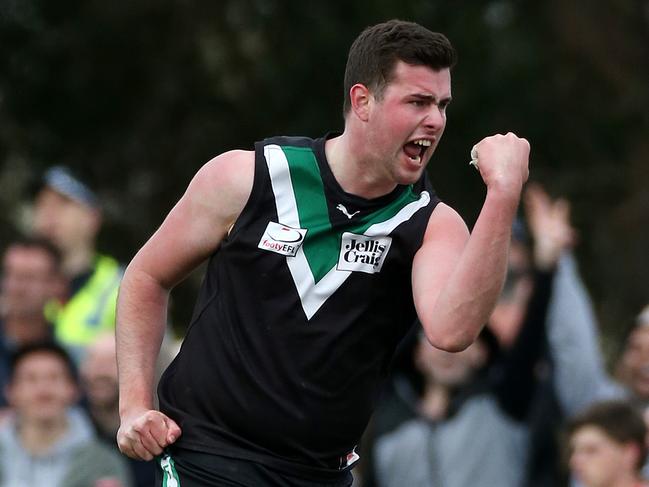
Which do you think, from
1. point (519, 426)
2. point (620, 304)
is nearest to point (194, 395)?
point (519, 426)

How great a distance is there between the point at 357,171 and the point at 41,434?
3445 millimetres

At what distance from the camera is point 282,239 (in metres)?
4.61

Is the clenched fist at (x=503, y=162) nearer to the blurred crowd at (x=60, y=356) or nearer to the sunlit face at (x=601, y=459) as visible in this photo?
the sunlit face at (x=601, y=459)

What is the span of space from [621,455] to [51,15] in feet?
39.0

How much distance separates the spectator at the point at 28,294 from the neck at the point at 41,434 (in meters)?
0.83

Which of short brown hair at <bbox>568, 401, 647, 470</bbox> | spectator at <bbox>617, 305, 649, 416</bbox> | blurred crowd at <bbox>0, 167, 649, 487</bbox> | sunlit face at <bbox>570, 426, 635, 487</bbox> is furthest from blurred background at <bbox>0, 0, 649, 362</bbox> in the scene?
sunlit face at <bbox>570, 426, 635, 487</bbox>

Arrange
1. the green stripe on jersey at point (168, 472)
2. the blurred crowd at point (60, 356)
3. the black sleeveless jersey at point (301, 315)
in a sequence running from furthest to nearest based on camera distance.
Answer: the blurred crowd at point (60, 356) → the green stripe on jersey at point (168, 472) → the black sleeveless jersey at point (301, 315)

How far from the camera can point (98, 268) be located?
903 cm

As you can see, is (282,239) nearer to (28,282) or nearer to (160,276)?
(160,276)

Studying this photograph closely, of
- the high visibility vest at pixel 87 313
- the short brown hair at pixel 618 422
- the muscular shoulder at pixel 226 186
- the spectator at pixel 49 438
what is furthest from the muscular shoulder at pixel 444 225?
the high visibility vest at pixel 87 313

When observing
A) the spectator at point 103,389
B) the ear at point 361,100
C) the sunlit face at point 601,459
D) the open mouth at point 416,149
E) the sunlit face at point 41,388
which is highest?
the ear at point 361,100

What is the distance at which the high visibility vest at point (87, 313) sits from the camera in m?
8.68

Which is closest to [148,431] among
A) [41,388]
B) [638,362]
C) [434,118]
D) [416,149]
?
[416,149]

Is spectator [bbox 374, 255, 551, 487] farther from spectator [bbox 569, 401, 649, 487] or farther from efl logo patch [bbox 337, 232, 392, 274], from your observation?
efl logo patch [bbox 337, 232, 392, 274]
